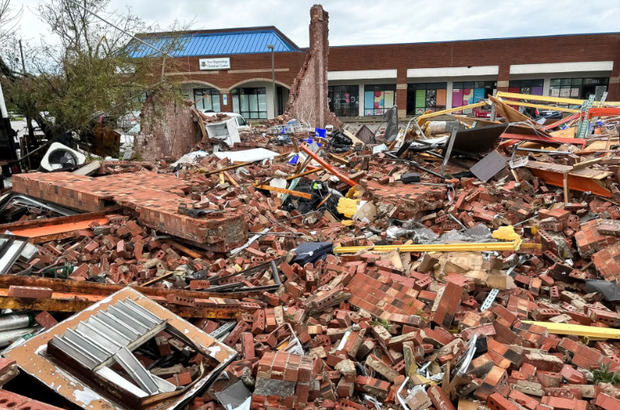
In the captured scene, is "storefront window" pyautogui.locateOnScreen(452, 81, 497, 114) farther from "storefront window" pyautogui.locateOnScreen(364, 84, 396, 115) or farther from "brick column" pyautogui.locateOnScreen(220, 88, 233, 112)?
"brick column" pyautogui.locateOnScreen(220, 88, 233, 112)

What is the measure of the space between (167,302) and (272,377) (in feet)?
4.00

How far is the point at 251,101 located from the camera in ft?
115

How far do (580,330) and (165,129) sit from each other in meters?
12.5

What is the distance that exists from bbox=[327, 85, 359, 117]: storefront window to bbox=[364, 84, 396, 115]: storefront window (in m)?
0.87

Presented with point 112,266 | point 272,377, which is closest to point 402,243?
point 272,377

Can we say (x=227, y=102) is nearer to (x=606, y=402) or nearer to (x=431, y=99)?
(x=431, y=99)

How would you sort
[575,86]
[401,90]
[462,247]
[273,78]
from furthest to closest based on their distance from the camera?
[401,90] → [575,86] → [273,78] → [462,247]

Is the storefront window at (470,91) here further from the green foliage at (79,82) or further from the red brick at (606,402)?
the red brick at (606,402)

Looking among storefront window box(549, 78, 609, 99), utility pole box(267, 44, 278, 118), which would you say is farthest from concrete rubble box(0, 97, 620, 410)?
storefront window box(549, 78, 609, 99)

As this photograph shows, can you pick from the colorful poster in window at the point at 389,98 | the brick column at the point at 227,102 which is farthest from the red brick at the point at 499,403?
the brick column at the point at 227,102

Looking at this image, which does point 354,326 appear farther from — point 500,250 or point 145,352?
point 500,250

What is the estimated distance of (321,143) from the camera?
14469 mm

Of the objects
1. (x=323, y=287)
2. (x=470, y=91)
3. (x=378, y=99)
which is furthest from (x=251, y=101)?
(x=323, y=287)

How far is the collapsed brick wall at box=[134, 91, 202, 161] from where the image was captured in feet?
41.7
